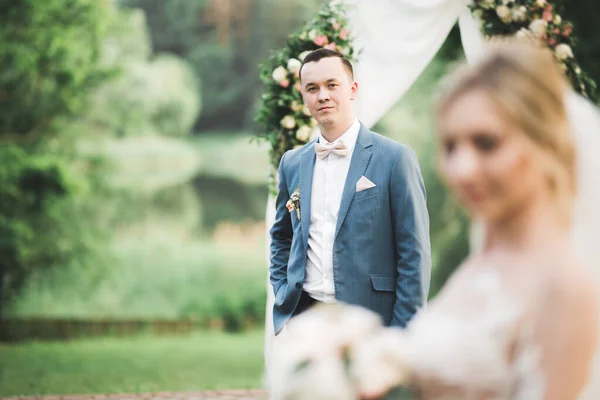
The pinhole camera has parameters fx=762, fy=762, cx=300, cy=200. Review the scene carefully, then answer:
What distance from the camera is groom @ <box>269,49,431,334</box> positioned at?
3.02 metres

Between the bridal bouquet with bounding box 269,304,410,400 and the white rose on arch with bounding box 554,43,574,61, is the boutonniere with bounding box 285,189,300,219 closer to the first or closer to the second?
the bridal bouquet with bounding box 269,304,410,400

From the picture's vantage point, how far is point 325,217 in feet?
10.3

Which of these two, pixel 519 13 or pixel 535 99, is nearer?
pixel 535 99

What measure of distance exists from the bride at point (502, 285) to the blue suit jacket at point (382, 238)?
1.50 metres

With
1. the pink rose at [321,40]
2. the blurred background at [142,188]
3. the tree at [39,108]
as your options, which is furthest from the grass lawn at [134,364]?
the pink rose at [321,40]

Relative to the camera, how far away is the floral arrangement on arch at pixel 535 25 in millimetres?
4617

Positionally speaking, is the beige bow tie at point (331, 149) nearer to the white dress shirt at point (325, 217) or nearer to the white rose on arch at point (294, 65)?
the white dress shirt at point (325, 217)

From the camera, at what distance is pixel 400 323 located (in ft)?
9.83

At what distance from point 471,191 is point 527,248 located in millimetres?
149

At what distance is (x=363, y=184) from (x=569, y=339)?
1825mm

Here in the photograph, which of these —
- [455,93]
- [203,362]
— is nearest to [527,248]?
[455,93]

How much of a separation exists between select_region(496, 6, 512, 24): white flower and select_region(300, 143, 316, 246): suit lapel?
77.3 inches

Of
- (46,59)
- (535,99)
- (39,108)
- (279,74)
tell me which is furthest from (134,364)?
(535,99)

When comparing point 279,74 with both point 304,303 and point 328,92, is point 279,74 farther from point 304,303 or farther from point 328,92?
point 304,303
